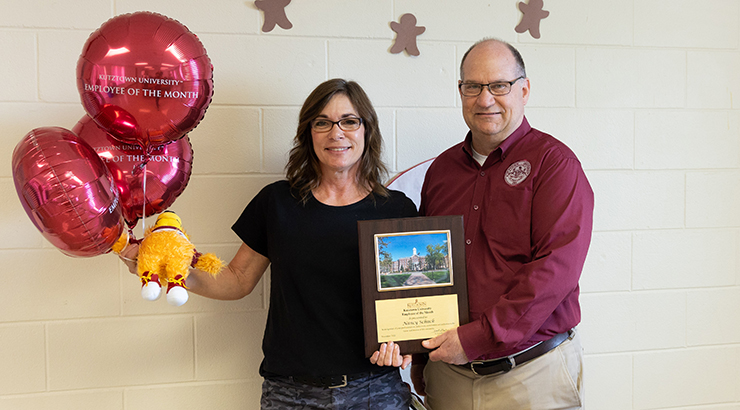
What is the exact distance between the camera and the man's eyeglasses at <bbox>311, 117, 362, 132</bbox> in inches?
61.1

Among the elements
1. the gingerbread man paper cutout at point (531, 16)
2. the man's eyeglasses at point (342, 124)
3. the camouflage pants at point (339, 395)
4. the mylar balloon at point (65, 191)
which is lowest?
the camouflage pants at point (339, 395)

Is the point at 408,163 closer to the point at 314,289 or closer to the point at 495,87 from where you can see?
the point at 495,87

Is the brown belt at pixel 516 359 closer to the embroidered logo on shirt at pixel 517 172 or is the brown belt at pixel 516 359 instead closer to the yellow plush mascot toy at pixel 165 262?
the embroidered logo on shirt at pixel 517 172

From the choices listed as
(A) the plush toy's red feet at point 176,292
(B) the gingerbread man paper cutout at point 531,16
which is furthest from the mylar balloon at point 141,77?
(B) the gingerbread man paper cutout at point 531,16

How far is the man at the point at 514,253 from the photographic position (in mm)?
1383

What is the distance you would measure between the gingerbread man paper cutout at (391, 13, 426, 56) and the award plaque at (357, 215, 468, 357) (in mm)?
786

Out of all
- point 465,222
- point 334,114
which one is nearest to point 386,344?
point 465,222

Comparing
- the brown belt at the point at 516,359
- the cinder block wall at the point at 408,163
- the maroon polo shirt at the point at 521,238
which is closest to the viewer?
the maroon polo shirt at the point at 521,238

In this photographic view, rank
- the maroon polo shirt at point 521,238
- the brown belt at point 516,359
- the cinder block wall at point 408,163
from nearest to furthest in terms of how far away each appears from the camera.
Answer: the maroon polo shirt at point 521,238
the brown belt at point 516,359
the cinder block wall at point 408,163

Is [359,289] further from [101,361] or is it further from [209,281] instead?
[101,361]

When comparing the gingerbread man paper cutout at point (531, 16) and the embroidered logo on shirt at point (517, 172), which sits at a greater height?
the gingerbread man paper cutout at point (531, 16)

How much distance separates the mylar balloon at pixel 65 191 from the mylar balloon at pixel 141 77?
0.11 m

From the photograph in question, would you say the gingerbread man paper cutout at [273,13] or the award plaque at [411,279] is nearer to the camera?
the award plaque at [411,279]

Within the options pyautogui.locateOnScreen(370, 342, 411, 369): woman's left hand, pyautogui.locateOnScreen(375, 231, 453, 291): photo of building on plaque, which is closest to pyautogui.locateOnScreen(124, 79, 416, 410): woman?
pyautogui.locateOnScreen(370, 342, 411, 369): woman's left hand
